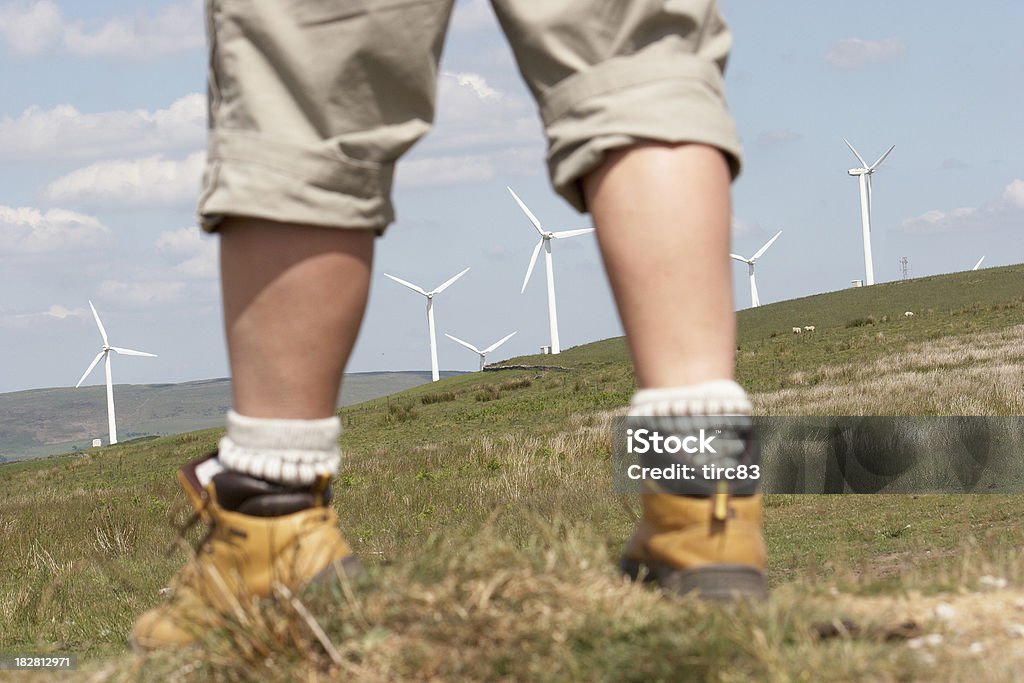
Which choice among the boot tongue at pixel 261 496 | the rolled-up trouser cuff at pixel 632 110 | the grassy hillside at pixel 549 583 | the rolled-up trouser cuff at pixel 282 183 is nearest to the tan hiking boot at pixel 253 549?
the boot tongue at pixel 261 496

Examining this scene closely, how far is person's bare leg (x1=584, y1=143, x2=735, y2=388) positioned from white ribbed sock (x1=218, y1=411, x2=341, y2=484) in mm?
608

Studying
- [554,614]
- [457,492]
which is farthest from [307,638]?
[457,492]

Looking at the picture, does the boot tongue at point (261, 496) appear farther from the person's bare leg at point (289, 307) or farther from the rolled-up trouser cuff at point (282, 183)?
the rolled-up trouser cuff at point (282, 183)

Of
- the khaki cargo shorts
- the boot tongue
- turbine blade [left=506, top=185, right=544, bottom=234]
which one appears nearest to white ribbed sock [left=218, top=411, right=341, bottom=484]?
the boot tongue

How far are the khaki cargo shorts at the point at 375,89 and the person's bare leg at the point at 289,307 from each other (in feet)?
0.16

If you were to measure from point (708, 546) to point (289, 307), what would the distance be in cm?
89

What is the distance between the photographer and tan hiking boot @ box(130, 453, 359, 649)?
85.1 inches

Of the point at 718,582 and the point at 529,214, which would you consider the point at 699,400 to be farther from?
the point at 529,214

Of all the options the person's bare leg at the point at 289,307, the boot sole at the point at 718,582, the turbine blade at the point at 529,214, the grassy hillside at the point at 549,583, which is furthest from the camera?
the turbine blade at the point at 529,214

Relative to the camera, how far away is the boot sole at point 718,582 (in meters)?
2.08

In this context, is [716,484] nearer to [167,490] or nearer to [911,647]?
[911,647]

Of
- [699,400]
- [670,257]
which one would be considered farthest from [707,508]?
[670,257]

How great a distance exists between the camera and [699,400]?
84.4 inches

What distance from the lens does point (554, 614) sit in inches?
74.6
